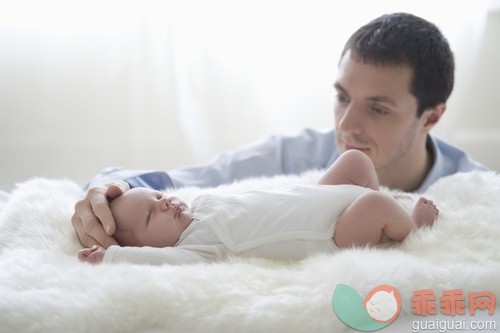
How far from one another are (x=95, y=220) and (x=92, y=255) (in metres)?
0.11

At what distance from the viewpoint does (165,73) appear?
1.90 m

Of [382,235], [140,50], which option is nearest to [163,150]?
[140,50]

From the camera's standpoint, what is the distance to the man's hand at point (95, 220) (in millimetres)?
1030

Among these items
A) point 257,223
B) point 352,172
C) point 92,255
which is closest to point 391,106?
point 352,172

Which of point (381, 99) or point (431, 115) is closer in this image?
point (381, 99)

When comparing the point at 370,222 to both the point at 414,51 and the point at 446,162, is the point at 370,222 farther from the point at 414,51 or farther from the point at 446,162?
the point at 446,162

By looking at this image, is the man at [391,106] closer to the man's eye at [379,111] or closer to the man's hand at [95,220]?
the man's eye at [379,111]

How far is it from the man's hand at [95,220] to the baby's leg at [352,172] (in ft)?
1.52

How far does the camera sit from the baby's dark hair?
1.47 metres

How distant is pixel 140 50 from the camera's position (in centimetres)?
187

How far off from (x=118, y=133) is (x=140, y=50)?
29cm

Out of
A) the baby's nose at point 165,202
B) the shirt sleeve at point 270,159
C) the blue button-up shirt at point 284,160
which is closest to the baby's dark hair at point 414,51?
the blue button-up shirt at point 284,160

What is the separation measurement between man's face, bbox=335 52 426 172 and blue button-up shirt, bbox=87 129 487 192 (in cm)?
20

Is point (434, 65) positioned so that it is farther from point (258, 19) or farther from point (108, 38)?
point (108, 38)
